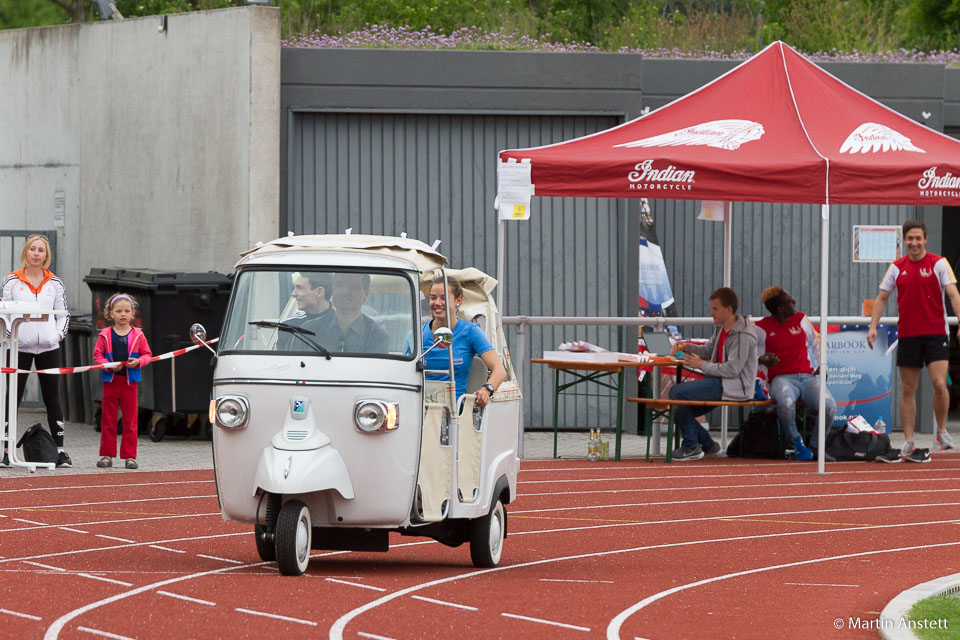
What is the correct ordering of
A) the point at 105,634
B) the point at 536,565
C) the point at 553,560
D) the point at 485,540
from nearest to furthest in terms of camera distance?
the point at 105,634 → the point at 485,540 → the point at 536,565 → the point at 553,560

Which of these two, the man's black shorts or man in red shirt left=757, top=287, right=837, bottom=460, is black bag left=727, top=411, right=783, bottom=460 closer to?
man in red shirt left=757, top=287, right=837, bottom=460

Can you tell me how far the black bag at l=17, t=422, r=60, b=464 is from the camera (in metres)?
14.6

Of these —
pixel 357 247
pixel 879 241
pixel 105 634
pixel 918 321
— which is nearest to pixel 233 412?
pixel 357 247

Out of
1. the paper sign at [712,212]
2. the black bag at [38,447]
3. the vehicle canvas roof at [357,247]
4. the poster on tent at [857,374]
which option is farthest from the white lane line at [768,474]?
the vehicle canvas roof at [357,247]

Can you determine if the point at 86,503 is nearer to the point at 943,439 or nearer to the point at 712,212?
the point at 712,212

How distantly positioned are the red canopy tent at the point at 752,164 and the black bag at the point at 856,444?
1323 millimetres

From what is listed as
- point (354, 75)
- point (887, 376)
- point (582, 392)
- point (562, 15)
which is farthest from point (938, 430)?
point (562, 15)

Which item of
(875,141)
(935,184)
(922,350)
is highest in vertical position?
(875,141)

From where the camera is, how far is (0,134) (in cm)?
2222

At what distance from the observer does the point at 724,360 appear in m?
16.0

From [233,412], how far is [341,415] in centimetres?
59

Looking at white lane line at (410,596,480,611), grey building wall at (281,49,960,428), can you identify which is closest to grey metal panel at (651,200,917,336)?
grey building wall at (281,49,960,428)

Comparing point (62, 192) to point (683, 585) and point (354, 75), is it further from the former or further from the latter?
point (683, 585)

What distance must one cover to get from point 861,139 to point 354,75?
6.29 metres
